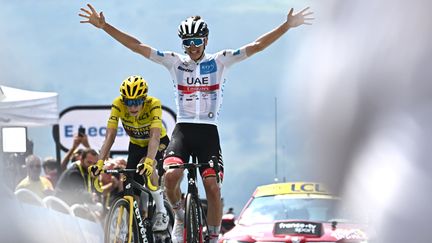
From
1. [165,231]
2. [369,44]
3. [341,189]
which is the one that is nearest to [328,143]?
[341,189]

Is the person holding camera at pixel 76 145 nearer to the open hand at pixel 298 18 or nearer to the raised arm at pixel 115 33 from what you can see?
the raised arm at pixel 115 33

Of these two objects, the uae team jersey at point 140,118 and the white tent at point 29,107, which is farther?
the white tent at point 29,107

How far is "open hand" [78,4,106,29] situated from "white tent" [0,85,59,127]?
592cm

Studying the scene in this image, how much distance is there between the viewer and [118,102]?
12164mm

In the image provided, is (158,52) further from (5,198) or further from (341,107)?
(5,198)

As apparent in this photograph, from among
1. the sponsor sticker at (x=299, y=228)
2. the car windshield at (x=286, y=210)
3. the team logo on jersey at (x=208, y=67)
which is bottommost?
the sponsor sticker at (x=299, y=228)

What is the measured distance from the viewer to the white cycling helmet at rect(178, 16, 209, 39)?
11.9 meters

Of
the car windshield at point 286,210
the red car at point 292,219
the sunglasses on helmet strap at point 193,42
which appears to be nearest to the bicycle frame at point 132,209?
the sunglasses on helmet strap at point 193,42

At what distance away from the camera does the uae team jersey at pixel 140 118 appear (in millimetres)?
12047

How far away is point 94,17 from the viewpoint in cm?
1251

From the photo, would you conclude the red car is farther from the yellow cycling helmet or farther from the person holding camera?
the yellow cycling helmet

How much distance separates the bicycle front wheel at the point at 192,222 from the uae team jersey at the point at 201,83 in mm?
918

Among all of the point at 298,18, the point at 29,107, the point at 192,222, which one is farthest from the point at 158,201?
the point at 29,107

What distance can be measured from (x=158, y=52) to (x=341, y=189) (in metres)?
3.33
